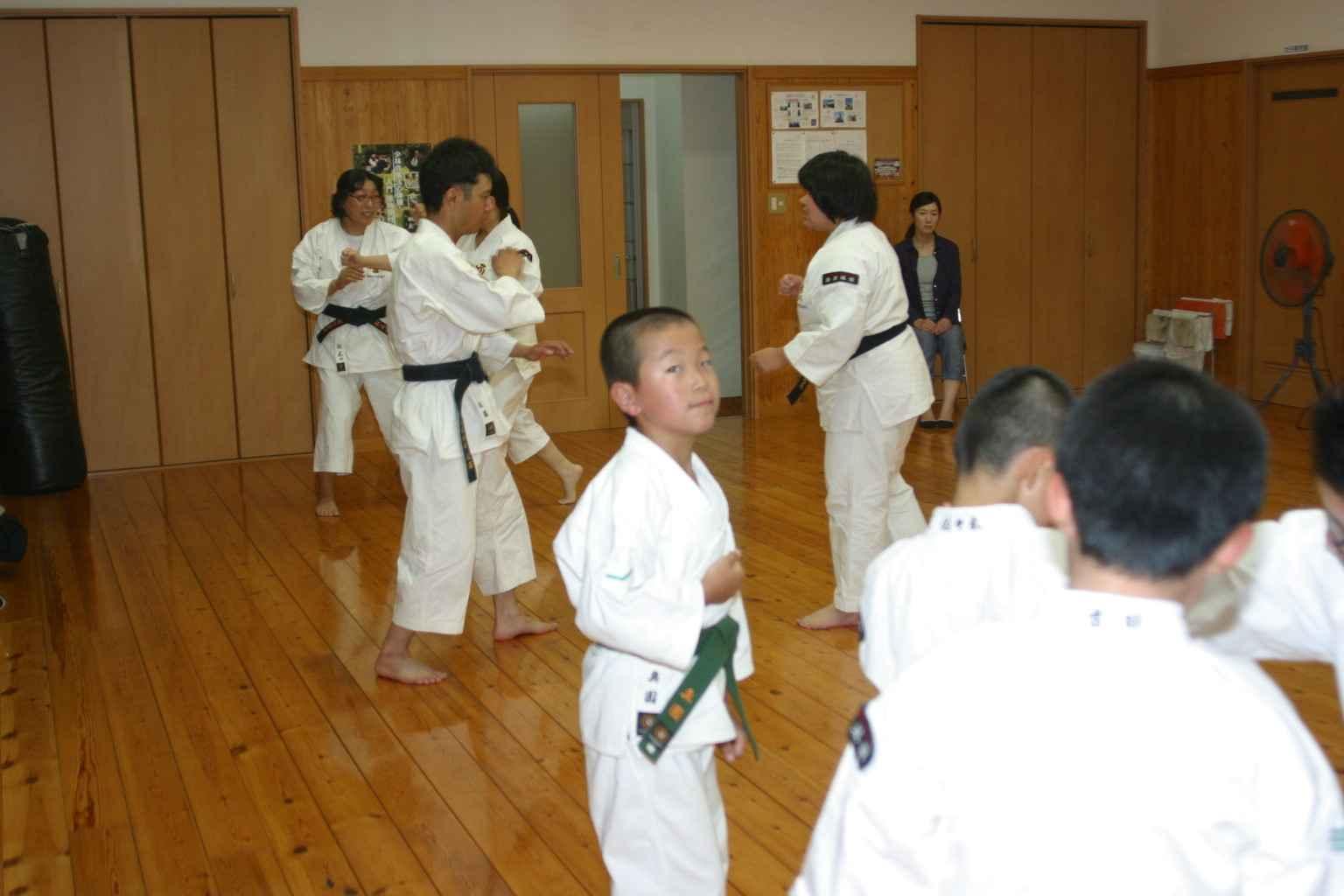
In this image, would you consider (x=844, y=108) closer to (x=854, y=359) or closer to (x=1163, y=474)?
(x=854, y=359)

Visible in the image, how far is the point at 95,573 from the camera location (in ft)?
18.1

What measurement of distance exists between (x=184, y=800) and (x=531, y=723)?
92cm

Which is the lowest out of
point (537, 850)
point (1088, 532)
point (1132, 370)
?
point (537, 850)

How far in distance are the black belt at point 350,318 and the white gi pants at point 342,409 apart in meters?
0.19

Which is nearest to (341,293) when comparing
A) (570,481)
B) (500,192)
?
(570,481)

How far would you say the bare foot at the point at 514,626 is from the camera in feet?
15.0

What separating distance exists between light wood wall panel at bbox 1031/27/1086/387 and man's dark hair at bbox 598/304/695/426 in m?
7.40

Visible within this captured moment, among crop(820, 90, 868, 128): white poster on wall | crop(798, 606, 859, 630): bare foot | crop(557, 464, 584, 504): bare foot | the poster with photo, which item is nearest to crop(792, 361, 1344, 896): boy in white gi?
crop(798, 606, 859, 630): bare foot

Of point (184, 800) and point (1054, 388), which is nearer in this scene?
point (1054, 388)

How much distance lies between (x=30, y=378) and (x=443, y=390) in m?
3.76

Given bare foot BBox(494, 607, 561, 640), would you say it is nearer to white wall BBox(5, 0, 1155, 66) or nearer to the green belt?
the green belt

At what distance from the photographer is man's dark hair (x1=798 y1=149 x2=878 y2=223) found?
4.32 meters

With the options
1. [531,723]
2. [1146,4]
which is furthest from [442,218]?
[1146,4]

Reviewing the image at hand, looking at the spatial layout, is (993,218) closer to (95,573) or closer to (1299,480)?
(1299,480)
